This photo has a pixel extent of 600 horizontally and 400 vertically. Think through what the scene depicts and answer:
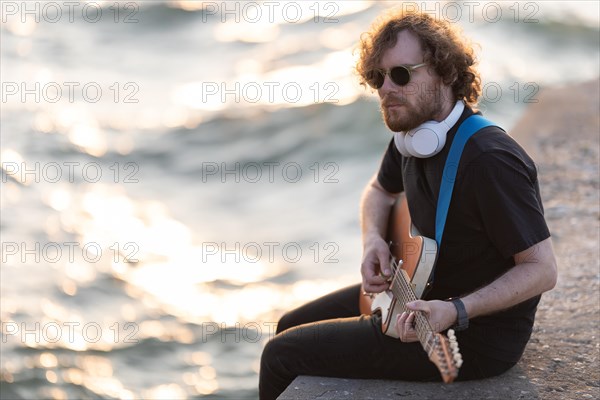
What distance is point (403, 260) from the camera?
3.33 meters

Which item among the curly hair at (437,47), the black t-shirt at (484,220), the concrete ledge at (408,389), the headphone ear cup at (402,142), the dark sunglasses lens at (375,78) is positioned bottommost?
the concrete ledge at (408,389)

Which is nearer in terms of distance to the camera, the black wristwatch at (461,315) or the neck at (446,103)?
the black wristwatch at (461,315)

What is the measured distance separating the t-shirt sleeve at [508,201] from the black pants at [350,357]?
1.57 feet

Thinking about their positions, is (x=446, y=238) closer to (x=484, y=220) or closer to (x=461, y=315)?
(x=484, y=220)

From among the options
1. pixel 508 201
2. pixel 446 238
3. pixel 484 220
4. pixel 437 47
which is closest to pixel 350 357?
pixel 446 238

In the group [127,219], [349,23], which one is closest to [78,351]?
[127,219]

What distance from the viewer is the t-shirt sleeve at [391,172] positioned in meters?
3.73

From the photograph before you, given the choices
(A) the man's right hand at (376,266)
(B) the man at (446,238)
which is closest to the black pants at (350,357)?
(B) the man at (446,238)

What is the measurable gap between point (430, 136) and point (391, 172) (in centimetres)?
64

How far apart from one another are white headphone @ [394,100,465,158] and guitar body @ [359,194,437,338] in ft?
0.96

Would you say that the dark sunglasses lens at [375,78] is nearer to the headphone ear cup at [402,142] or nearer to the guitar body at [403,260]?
the headphone ear cup at [402,142]

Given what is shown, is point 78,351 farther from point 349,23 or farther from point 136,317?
point 349,23

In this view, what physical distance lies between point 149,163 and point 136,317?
2817 mm

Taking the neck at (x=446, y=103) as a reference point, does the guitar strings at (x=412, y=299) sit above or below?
below
